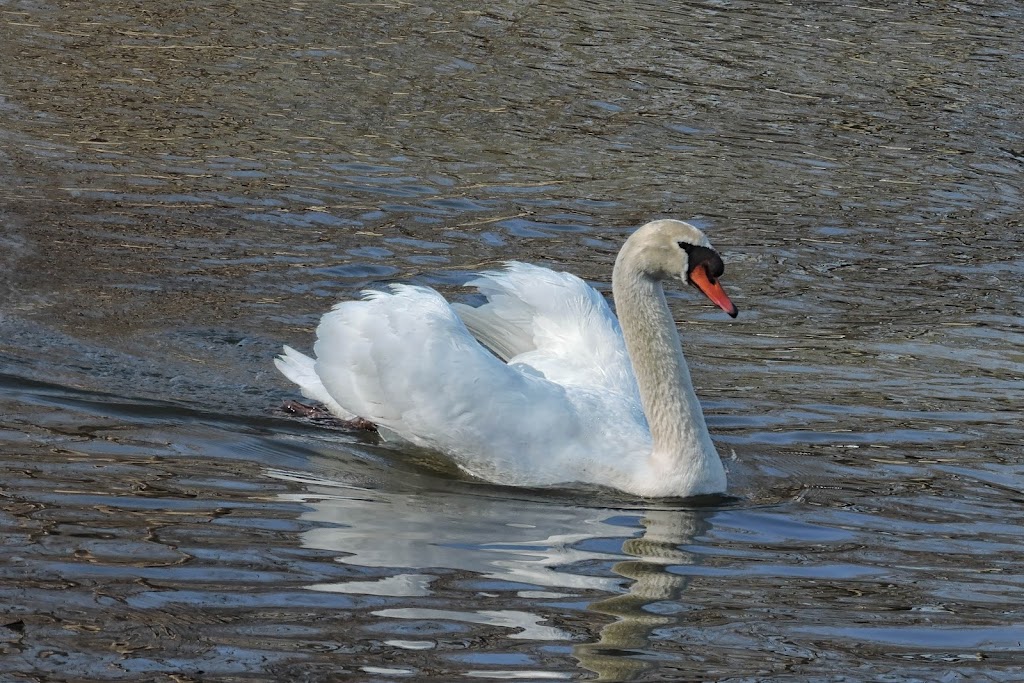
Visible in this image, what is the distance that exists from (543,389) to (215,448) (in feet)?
4.67

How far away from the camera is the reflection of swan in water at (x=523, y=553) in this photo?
5.33 meters

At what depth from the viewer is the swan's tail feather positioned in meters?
7.94

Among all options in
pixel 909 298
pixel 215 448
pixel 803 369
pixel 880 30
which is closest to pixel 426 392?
pixel 215 448

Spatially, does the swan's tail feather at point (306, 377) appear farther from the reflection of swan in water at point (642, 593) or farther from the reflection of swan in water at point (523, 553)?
the reflection of swan in water at point (642, 593)

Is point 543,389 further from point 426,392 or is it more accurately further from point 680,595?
point 680,595

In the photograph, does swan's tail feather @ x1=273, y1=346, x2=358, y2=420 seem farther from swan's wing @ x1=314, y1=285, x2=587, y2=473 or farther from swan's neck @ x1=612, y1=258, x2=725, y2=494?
swan's neck @ x1=612, y1=258, x2=725, y2=494

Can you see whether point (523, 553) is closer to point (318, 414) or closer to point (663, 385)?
point (663, 385)

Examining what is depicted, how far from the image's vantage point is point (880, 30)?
18.8m

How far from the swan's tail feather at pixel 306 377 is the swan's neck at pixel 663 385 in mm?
1461

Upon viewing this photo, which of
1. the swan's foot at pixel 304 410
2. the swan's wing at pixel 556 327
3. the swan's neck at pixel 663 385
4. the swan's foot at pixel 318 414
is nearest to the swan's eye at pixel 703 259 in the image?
the swan's neck at pixel 663 385

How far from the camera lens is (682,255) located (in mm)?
7000

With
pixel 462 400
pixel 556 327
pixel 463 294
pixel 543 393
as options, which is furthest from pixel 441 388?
pixel 463 294

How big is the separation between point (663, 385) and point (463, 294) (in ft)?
9.59

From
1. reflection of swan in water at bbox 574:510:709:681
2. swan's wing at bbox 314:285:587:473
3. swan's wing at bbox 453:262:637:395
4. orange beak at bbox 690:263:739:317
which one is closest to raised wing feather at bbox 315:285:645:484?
swan's wing at bbox 314:285:587:473
